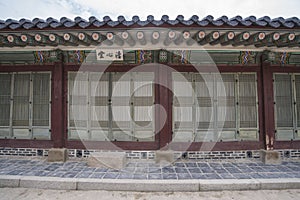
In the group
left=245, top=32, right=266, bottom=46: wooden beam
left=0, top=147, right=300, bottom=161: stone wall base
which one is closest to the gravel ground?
left=0, top=147, right=300, bottom=161: stone wall base

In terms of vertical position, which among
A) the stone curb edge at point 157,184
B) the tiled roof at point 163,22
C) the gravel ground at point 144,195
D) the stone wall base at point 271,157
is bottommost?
the gravel ground at point 144,195

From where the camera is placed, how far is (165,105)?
5.02 m

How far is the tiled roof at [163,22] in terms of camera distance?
11.6 ft

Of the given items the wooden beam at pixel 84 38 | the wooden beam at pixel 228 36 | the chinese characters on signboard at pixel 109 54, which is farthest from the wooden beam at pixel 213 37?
the wooden beam at pixel 84 38

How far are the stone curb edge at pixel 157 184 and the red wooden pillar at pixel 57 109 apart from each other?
1.48m

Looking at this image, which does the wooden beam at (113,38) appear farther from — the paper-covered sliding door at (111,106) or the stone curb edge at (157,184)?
the stone curb edge at (157,184)

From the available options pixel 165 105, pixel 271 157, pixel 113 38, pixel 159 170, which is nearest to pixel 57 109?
pixel 113 38

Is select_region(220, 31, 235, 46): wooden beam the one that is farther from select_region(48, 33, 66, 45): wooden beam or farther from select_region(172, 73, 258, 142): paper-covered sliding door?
select_region(48, 33, 66, 45): wooden beam

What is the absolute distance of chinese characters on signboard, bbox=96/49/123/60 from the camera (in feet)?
15.2

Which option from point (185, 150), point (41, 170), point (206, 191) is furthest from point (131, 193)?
point (41, 170)

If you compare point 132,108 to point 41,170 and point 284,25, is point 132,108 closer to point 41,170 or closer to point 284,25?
point 41,170

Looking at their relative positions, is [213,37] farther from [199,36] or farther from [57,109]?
[57,109]

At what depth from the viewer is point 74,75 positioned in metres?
5.27

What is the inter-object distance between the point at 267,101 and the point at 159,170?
3.84 meters
